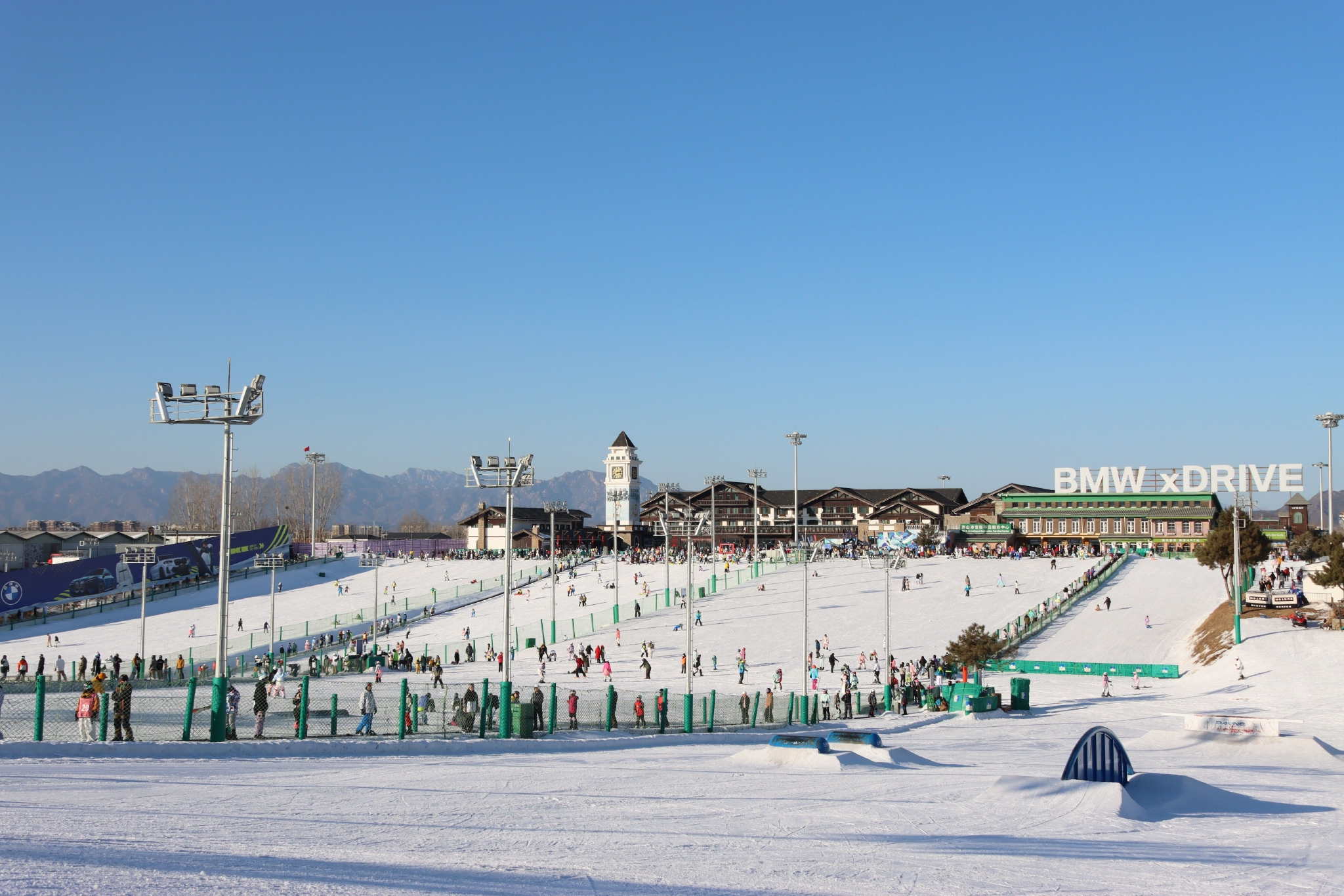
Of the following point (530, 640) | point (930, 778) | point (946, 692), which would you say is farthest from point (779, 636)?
point (930, 778)

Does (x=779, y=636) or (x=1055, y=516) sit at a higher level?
(x=1055, y=516)

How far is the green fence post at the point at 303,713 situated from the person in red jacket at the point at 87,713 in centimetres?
313

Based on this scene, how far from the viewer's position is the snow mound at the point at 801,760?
16.9m

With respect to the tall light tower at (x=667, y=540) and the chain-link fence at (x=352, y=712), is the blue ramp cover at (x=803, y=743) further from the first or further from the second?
the tall light tower at (x=667, y=540)

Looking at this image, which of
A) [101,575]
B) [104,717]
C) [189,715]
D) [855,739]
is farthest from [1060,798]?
[101,575]

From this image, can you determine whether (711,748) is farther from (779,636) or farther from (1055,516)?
(1055,516)

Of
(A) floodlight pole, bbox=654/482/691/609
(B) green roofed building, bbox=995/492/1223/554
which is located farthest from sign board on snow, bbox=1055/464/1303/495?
(A) floodlight pole, bbox=654/482/691/609

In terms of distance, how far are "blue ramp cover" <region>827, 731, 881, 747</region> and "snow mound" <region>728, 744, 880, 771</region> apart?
874 mm

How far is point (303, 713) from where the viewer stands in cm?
1806

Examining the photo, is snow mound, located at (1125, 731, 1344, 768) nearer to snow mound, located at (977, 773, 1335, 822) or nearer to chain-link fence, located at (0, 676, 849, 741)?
snow mound, located at (977, 773, 1335, 822)

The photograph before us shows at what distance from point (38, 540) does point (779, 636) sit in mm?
64606

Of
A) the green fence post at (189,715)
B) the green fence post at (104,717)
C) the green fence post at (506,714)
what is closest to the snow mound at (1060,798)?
the green fence post at (506,714)

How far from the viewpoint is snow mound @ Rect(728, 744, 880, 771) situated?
1691cm

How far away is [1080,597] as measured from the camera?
54.6 meters
